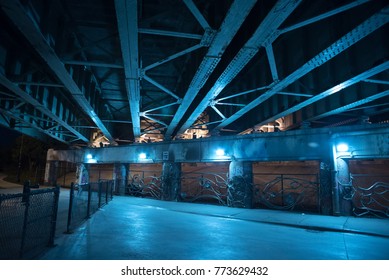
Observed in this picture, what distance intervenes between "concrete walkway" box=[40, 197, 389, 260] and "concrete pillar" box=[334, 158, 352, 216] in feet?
4.18

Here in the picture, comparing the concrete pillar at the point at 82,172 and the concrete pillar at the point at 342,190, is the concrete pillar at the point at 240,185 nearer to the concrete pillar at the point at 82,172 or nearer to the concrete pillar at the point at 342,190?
the concrete pillar at the point at 342,190

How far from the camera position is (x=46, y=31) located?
6875mm

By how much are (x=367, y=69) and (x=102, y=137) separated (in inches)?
972

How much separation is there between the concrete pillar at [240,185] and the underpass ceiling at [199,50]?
11.4ft

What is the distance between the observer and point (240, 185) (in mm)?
15047

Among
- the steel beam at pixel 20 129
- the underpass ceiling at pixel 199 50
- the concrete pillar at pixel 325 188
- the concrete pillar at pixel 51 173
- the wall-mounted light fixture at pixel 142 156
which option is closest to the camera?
the underpass ceiling at pixel 199 50

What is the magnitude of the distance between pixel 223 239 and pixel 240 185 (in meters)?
7.92

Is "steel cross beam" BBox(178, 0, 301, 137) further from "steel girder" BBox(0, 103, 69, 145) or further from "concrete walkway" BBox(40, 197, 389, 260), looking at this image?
"steel girder" BBox(0, 103, 69, 145)

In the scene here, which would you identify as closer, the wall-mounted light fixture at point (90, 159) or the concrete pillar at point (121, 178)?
the concrete pillar at point (121, 178)

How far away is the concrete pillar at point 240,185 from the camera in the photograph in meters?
14.8

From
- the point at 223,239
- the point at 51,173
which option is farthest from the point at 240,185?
the point at 51,173

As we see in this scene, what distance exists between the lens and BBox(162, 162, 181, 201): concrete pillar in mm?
18188

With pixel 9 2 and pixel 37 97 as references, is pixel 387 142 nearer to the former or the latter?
pixel 9 2

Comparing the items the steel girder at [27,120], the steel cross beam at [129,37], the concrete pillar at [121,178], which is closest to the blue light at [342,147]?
the steel cross beam at [129,37]
